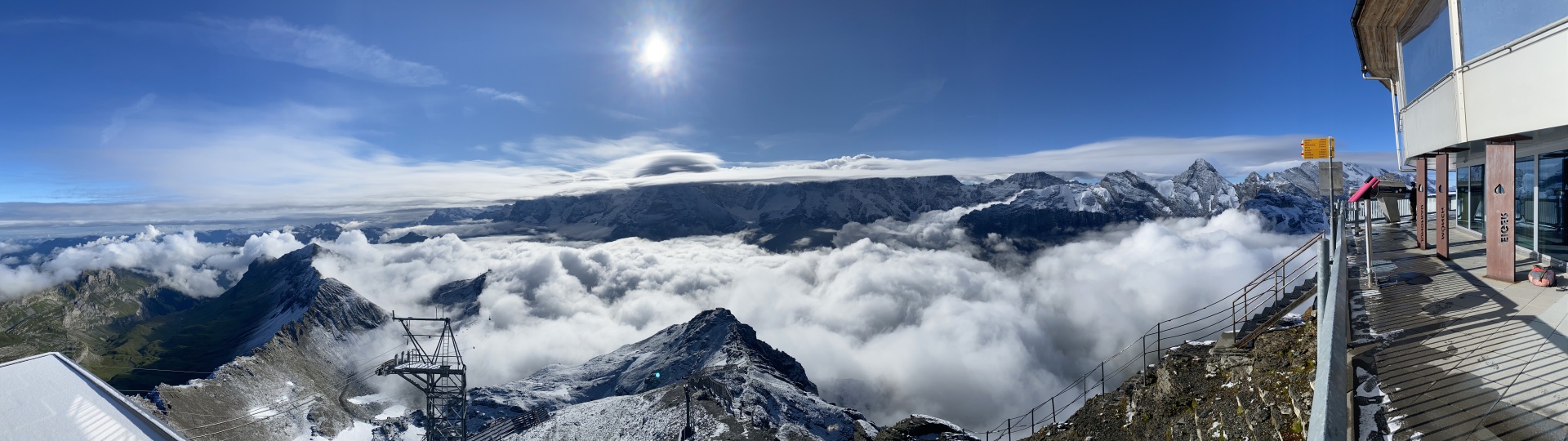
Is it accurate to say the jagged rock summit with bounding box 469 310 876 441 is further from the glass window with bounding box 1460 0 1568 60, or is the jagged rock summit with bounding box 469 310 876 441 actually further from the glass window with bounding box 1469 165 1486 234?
the glass window with bounding box 1460 0 1568 60

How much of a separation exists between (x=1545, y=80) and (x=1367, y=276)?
7210mm

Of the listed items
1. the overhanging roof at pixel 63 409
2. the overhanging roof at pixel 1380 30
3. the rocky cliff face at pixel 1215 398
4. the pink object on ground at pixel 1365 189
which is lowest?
the rocky cliff face at pixel 1215 398

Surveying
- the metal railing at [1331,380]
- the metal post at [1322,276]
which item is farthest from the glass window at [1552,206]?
the metal railing at [1331,380]

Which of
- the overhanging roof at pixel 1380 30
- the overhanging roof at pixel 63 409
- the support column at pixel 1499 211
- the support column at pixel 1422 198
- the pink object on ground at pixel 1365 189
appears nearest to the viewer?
the overhanging roof at pixel 63 409

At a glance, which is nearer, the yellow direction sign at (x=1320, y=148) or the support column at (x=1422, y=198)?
the yellow direction sign at (x=1320, y=148)

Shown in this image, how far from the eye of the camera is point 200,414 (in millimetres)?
185625

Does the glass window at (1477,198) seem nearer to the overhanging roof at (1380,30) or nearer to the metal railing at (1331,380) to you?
the overhanging roof at (1380,30)

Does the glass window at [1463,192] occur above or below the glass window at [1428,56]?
below

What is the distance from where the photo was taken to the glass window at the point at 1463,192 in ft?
70.3

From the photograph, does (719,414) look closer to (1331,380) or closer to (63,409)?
(63,409)

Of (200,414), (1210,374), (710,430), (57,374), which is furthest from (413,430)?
(1210,374)

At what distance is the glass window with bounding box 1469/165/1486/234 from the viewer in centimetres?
1966

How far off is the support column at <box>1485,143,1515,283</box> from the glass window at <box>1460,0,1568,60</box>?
2308 mm

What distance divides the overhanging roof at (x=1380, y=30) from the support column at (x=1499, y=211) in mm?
6723
